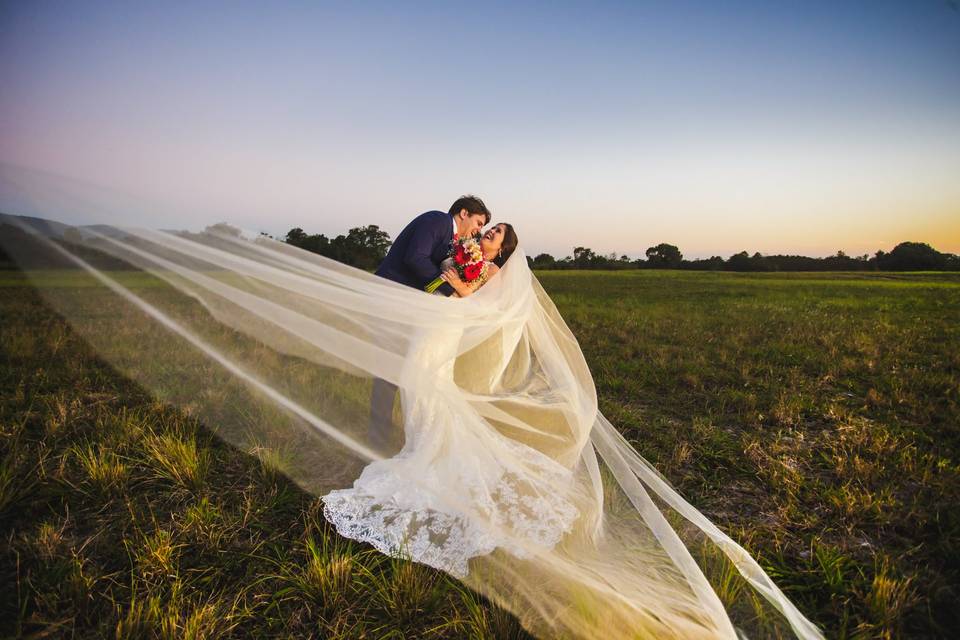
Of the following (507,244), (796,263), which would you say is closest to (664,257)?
(796,263)

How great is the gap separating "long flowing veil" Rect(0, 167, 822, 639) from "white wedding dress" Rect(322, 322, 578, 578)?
5 centimetres

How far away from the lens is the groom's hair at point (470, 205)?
468 cm

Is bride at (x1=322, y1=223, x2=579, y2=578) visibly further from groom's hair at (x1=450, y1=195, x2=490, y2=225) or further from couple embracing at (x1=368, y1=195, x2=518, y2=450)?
groom's hair at (x1=450, y1=195, x2=490, y2=225)

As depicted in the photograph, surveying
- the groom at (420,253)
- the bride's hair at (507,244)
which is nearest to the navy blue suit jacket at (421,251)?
the groom at (420,253)

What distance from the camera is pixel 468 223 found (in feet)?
15.4

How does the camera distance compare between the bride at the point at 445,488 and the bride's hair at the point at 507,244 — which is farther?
the bride's hair at the point at 507,244

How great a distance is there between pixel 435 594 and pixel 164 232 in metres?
3.63

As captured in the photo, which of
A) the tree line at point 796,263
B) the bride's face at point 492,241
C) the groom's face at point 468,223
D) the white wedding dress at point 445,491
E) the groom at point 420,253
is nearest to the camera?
the white wedding dress at point 445,491

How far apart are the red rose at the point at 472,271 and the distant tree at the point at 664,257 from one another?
6384cm

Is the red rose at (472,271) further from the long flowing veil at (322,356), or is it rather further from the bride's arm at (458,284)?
the long flowing veil at (322,356)

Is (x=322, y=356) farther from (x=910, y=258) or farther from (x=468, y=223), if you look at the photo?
(x=910, y=258)

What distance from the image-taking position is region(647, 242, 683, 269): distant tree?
64.4m

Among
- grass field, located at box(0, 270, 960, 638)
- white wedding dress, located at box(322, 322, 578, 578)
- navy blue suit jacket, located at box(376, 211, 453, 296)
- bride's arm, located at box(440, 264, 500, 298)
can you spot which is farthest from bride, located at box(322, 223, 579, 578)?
navy blue suit jacket, located at box(376, 211, 453, 296)

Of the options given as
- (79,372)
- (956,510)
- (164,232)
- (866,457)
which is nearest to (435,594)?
(164,232)
